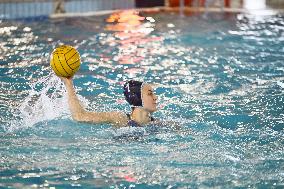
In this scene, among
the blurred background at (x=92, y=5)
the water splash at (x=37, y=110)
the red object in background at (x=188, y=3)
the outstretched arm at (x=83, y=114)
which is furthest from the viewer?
the red object in background at (x=188, y=3)

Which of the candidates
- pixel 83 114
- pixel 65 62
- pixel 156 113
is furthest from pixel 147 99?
pixel 156 113

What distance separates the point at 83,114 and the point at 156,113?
1.65 meters

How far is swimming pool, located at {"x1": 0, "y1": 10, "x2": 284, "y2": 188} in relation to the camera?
567 cm

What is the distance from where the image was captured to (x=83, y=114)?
622cm

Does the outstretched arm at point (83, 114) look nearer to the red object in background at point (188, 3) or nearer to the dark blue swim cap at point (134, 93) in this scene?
the dark blue swim cap at point (134, 93)

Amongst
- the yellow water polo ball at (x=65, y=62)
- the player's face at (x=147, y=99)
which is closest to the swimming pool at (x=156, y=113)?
the player's face at (x=147, y=99)

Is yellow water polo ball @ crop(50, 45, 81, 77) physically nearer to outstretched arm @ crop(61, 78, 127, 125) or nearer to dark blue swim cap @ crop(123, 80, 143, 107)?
outstretched arm @ crop(61, 78, 127, 125)

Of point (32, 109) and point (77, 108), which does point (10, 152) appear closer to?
point (77, 108)

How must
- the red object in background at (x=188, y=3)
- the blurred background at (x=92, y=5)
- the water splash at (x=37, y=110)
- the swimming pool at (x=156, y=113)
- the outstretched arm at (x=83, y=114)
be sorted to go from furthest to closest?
the red object in background at (x=188, y=3)
the blurred background at (x=92, y=5)
the water splash at (x=37, y=110)
the outstretched arm at (x=83, y=114)
the swimming pool at (x=156, y=113)

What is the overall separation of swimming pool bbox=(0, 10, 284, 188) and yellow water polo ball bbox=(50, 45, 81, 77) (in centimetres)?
69

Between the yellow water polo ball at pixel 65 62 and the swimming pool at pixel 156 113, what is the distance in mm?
694

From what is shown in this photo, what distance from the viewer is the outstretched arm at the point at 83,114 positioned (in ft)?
20.3

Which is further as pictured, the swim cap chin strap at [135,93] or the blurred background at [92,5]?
the blurred background at [92,5]

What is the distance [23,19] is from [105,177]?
10482 mm
